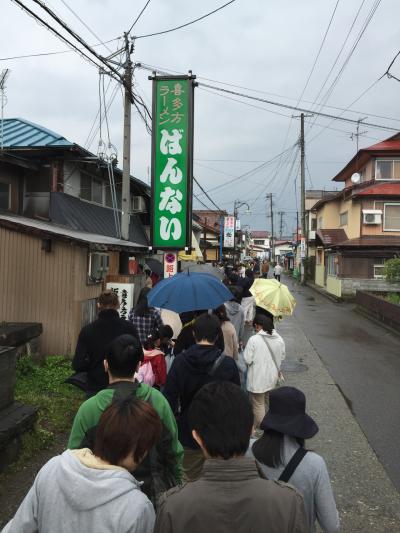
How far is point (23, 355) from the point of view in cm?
845

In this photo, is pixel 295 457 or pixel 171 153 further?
pixel 171 153

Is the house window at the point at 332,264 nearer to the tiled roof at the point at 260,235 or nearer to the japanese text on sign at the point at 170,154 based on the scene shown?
the japanese text on sign at the point at 170,154

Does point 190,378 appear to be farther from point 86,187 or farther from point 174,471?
point 86,187

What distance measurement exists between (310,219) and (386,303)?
32592 mm

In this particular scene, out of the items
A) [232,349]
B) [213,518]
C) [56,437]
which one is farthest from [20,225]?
[213,518]

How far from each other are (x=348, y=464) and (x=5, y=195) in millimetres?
11031

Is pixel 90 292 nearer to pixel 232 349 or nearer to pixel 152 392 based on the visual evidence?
pixel 232 349

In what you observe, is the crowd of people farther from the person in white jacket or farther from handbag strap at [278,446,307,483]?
the person in white jacket

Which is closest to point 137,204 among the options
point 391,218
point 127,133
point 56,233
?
point 127,133

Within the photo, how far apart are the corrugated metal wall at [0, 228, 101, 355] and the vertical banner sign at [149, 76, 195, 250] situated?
8.03 feet

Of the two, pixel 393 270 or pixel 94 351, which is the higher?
pixel 393 270

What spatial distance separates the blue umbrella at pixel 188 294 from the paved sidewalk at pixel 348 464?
2.19 metres

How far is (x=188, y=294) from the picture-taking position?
18.1ft

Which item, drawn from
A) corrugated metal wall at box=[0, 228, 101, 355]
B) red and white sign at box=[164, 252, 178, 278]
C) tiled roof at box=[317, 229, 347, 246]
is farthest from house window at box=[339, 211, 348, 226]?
corrugated metal wall at box=[0, 228, 101, 355]
